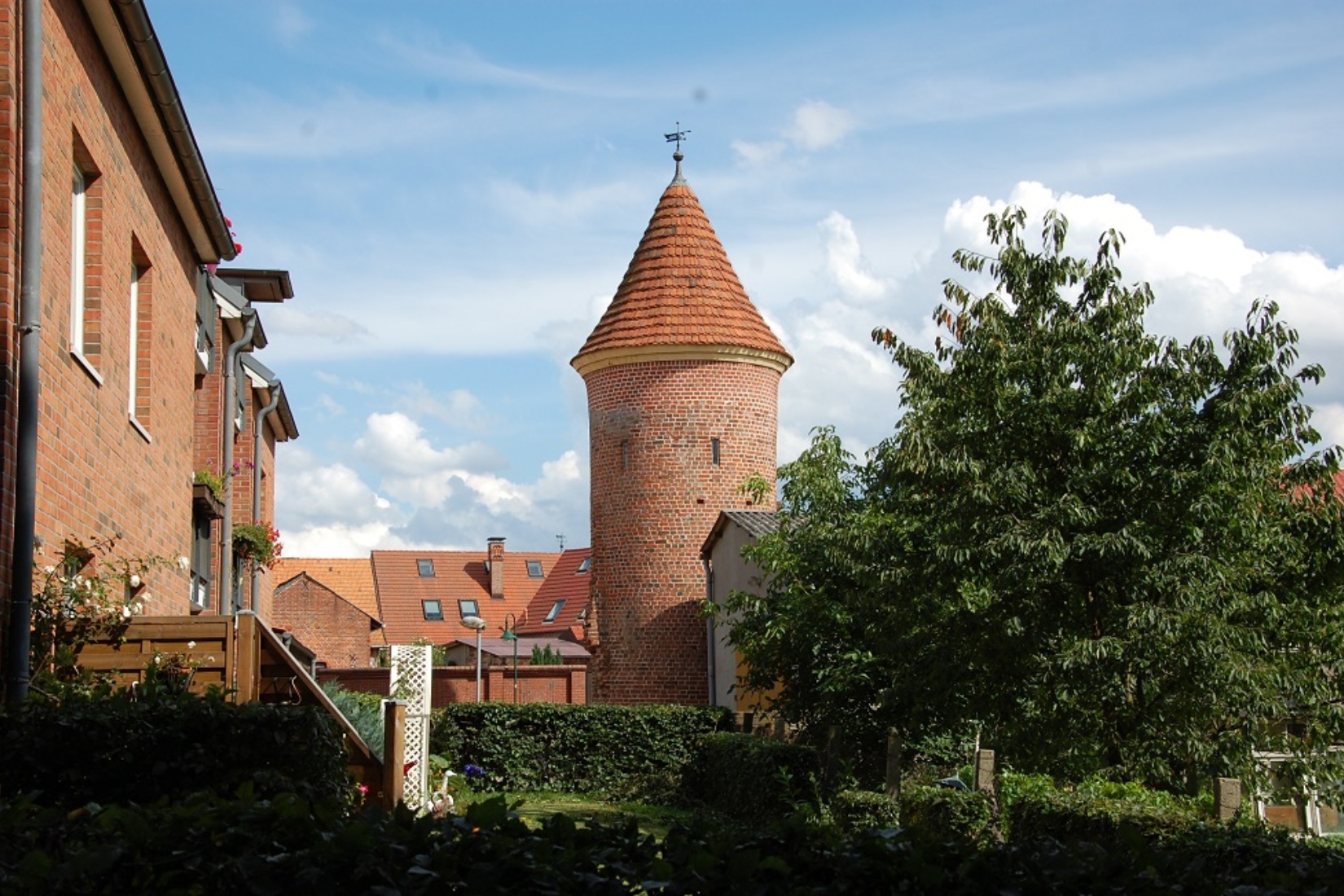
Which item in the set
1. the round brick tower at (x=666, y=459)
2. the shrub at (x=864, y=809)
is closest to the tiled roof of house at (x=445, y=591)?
the round brick tower at (x=666, y=459)

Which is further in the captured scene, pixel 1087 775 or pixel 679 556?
pixel 679 556

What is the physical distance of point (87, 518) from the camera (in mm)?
9844

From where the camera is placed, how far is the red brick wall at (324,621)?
59188 mm

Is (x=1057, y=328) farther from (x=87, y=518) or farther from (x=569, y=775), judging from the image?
(x=569, y=775)

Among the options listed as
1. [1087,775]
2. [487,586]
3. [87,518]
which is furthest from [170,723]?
[487,586]

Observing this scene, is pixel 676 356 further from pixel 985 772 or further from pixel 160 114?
pixel 160 114

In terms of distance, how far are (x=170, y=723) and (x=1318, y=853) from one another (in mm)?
4942

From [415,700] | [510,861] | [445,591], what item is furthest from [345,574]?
[510,861]

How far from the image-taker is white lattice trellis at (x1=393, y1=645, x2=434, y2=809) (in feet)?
56.7

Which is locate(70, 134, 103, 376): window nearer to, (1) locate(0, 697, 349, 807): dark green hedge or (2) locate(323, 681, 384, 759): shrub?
(1) locate(0, 697, 349, 807): dark green hedge

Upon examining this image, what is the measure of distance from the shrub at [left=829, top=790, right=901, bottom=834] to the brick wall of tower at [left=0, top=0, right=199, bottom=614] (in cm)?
699

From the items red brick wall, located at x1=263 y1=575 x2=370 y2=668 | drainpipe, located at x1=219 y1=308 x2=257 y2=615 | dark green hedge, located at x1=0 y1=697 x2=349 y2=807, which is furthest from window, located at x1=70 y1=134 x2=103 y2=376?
red brick wall, located at x1=263 y1=575 x2=370 y2=668

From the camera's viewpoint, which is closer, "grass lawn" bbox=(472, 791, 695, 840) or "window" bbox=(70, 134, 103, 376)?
"window" bbox=(70, 134, 103, 376)

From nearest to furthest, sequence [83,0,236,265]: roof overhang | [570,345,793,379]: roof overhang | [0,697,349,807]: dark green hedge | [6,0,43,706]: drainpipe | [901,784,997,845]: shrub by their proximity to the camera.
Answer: [0,697,349,807]: dark green hedge, [6,0,43,706]: drainpipe, [83,0,236,265]: roof overhang, [901,784,997,845]: shrub, [570,345,793,379]: roof overhang
